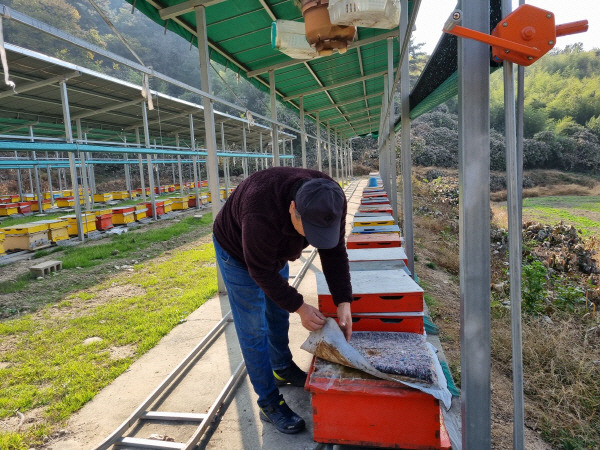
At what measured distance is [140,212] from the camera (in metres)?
13.9

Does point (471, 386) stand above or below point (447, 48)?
below

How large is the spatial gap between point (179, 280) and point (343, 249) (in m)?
4.88

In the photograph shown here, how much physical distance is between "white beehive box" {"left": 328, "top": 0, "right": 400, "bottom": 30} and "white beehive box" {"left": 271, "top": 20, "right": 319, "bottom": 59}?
1.30 metres

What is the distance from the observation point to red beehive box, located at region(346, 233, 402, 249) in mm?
4410

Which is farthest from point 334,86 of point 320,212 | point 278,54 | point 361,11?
point 320,212

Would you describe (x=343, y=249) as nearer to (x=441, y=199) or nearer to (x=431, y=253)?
(x=431, y=253)

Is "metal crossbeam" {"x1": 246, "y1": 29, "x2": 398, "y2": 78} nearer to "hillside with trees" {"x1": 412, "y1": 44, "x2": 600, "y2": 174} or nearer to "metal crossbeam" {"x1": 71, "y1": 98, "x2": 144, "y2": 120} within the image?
"metal crossbeam" {"x1": 71, "y1": 98, "x2": 144, "y2": 120}

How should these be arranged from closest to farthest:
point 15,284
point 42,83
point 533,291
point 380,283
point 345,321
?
1. point 345,321
2. point 380,283
3. point 533,291
4. point 15,284
5. point 42,83

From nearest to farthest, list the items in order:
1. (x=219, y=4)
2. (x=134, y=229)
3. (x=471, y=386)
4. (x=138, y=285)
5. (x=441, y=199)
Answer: (x=471, y=386), (x=219, y=4), (x=138, y=285), (x=134, y=229), (x=441, y=199)

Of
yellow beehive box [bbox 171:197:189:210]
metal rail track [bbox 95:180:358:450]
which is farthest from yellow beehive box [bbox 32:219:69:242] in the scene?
metal rail track [bbox 95:180:358:450]

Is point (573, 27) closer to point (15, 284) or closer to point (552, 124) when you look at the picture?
point (15, 284)

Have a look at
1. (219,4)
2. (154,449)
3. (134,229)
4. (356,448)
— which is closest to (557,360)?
(356,448)

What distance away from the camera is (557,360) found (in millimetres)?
3646

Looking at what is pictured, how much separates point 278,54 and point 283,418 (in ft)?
18.3
